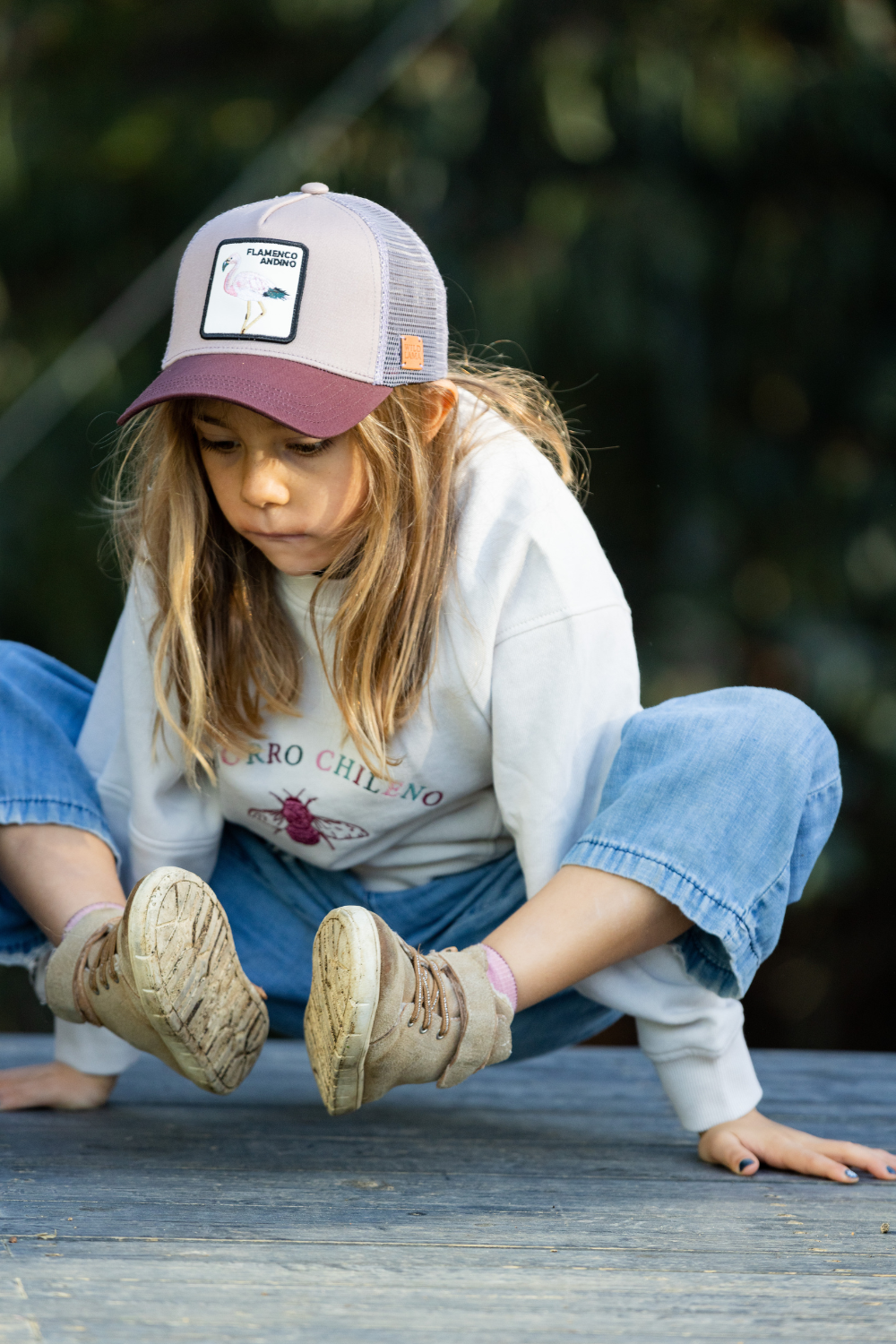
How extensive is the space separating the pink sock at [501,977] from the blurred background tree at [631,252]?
1.63 m

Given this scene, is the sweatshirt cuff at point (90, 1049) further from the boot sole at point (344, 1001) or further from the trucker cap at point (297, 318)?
the trucker cap at point (297, 318)

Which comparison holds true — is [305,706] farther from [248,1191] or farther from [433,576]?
[248,1191]

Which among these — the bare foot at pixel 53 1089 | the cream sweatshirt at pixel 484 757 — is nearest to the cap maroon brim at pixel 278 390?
the cream sweatshirt at pixel 484 757

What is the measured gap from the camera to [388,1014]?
2.59 feet

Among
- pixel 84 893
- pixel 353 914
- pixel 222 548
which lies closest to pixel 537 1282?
pixel 353 914

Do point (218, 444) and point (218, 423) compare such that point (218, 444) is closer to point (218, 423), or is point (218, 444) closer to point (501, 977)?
point (218, 423)

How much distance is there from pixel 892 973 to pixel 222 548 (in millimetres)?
2375

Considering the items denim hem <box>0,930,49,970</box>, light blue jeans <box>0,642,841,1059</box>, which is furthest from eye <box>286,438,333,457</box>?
denim hem <box>0,930,49,970</box>

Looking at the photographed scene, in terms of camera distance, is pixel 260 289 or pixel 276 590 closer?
pixel 260 289

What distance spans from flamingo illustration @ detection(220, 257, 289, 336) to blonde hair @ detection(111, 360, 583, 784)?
3.4 inches

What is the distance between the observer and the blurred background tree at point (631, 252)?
101 inches

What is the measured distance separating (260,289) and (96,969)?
1.46 ft

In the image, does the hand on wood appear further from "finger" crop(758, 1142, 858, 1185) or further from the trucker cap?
the trucker cap

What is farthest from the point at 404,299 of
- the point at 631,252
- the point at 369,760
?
the point at 631,252
